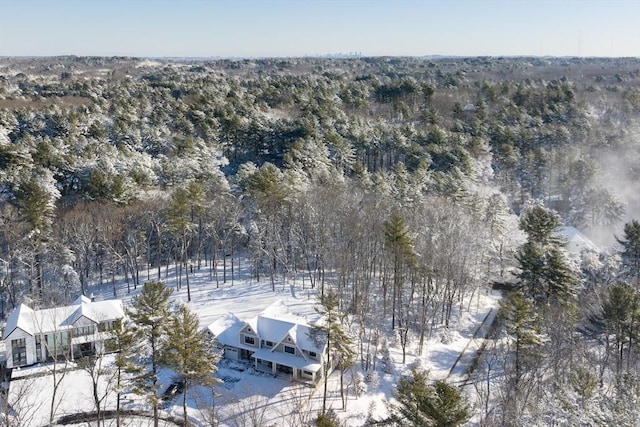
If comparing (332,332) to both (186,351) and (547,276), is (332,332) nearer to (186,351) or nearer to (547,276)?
(186,351)

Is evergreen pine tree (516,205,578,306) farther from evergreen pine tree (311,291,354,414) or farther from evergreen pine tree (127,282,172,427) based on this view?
evergreen pine tree (127,282,172,427)

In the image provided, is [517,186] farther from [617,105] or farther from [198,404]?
[198,404]

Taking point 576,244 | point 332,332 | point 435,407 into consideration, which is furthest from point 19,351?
point 576,244

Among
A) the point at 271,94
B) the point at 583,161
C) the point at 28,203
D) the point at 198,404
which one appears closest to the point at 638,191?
the point at 583,161

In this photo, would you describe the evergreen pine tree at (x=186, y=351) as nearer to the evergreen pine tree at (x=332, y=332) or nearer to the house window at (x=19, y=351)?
the evergreen pine tree at (x=332, y=332)

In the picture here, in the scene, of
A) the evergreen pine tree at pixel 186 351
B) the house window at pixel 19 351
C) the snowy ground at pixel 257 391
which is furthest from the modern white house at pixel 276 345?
the house window at pixel 19 351

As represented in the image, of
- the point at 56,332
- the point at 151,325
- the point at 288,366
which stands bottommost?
the point at 288,366
